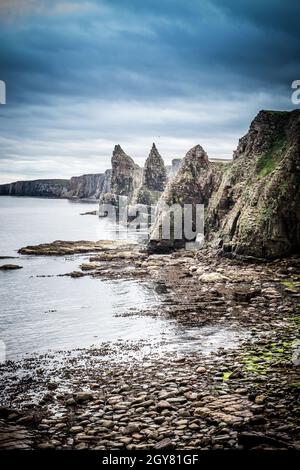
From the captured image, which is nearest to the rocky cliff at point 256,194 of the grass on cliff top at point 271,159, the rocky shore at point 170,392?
the grass on cliff top at point 271,159

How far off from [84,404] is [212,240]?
4149 centimetres

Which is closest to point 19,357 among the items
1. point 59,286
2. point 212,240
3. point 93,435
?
point 93,435

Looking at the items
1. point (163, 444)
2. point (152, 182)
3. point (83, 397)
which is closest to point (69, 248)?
point (83, 397)

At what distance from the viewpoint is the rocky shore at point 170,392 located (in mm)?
10039

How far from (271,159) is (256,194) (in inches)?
244

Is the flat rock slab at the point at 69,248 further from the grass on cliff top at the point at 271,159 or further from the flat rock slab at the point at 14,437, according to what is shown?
the flat rock slab at the point at 14,437

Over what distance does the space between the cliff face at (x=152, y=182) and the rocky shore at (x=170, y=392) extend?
465 ft

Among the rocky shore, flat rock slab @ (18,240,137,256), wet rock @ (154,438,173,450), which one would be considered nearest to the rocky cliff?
flat rock slab @ (18,240,137,256)

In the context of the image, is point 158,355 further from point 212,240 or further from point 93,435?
point 212,240

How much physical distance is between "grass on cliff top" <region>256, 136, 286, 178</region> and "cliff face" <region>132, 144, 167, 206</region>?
11505cm

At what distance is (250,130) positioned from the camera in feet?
177

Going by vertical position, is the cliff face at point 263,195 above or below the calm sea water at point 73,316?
above

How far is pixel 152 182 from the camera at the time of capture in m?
173

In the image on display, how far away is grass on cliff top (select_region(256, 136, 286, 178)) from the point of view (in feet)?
149
